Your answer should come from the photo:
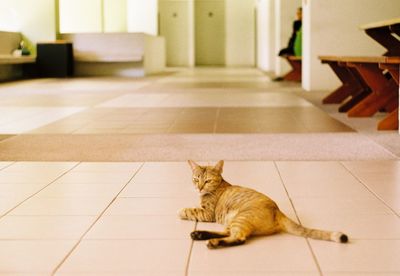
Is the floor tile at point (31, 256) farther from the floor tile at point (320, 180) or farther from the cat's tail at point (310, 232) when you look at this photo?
the floor tile at point (320, 180)

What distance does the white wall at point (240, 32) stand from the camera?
81.6 ft

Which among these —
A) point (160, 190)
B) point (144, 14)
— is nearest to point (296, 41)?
point (144, 14)

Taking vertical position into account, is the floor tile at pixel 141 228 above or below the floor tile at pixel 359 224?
above

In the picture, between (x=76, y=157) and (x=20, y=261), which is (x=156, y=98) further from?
(x=20, y=261)

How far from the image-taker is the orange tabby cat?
2244 mm

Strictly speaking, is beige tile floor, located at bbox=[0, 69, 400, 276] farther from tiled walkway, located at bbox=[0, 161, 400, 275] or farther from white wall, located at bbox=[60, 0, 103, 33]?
white wall, located at bbox=[60, 0, 103, 33]

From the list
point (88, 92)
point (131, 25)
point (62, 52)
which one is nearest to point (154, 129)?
point (88, 92)

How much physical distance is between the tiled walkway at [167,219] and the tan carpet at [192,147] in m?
0.24

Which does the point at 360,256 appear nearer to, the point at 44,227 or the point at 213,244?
the point at 213,244

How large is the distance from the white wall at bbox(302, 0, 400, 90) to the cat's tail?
24.0ft

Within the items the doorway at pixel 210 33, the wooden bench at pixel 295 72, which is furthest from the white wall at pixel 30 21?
the doorway at pixel 210 33

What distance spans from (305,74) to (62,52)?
6599 mm

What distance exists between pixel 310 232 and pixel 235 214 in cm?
27

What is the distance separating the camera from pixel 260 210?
2322 mm
